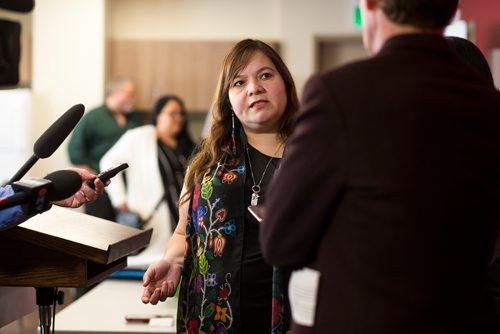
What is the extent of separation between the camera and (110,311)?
2.87 metres

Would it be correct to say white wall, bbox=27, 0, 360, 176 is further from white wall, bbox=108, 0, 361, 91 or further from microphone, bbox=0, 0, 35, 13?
microphone, bbox=0, 0, 35, 13

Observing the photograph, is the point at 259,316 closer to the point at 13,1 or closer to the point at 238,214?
the point at 238,214

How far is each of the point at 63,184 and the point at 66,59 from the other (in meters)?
5.98

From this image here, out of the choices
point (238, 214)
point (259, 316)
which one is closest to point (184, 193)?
point (238, 214)

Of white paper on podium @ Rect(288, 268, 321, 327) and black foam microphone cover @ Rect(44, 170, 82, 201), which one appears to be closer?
white paper on podium @ Rect(288, 268, 321, 327)

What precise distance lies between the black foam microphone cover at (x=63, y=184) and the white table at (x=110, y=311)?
109 centimetres

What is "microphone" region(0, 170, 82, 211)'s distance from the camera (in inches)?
56.0

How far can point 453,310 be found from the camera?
4.07 feet

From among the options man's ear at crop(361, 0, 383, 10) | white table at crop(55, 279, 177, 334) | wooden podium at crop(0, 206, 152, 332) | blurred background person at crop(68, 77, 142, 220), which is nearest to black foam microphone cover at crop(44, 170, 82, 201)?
wooden podium at crop(0, 206, 152, 332)

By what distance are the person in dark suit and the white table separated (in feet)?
4.78

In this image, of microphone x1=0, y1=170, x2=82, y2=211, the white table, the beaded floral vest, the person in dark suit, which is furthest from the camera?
the white table

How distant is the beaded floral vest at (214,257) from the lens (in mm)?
2020

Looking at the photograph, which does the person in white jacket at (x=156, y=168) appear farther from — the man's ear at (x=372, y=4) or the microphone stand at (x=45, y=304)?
the man's ear at (x=372, y=4)

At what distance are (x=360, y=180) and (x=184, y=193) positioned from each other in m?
1.02
